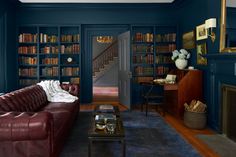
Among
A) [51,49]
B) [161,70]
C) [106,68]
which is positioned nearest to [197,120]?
[161,70]

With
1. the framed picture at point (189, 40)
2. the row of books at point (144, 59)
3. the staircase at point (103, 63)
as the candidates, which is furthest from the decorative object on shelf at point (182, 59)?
the staircase at point (103, 63)

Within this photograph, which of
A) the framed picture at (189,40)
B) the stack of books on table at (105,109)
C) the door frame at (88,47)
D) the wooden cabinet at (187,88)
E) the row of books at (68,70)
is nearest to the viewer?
the stack of books on table at (105,109)

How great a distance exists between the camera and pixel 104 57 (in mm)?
12625

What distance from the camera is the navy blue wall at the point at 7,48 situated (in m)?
6.61

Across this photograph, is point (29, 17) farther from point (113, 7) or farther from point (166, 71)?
point (166, 71)

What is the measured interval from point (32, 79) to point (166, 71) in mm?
3994

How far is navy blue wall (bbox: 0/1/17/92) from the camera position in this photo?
661 centimetres

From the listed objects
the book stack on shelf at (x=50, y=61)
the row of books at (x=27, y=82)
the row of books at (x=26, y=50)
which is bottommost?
the row of books at (x=27, y=82)

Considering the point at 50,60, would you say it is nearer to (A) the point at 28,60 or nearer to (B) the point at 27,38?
(A) the point at 28,60

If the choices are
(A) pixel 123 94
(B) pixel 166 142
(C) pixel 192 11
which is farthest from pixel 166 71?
(B) pixel 166 142

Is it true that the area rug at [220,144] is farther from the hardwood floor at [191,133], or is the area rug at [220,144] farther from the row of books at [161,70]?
the row of books at [161,70]

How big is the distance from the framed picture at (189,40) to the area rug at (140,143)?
7.03ft

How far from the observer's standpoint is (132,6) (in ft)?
24.3

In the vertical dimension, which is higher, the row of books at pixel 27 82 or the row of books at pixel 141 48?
the row of books at pixel 141 48
